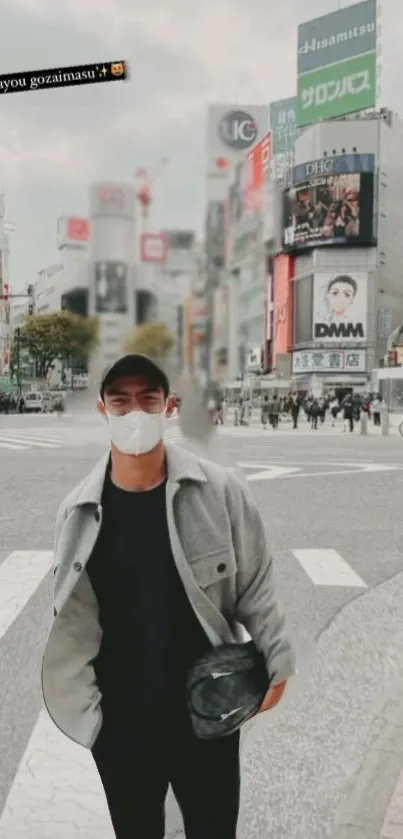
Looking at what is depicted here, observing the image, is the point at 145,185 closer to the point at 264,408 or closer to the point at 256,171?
the point at 256,171

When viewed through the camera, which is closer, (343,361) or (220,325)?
(220,325)

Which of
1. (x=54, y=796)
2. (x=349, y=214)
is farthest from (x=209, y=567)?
(x=349, y=214)

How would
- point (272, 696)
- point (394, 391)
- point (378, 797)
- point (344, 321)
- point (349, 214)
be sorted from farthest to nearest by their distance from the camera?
1. point (344, 321)
2. point (349, 214)
3. point (394, 391)
4. point (378, 797)
5. point (272, 696)

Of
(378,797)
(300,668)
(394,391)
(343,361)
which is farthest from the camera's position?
(343,361)

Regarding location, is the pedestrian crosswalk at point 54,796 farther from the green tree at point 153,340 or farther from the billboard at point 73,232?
the billboard at point 73,232

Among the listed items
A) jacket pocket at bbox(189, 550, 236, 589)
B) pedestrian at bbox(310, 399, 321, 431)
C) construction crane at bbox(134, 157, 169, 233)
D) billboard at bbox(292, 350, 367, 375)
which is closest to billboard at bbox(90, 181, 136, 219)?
construction crane at bbox(134, 157, 169, 233)

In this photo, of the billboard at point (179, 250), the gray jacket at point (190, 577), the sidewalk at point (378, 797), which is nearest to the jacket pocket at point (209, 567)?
the gray jacket at point (190, 577)

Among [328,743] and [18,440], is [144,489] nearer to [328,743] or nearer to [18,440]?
[328,743]
